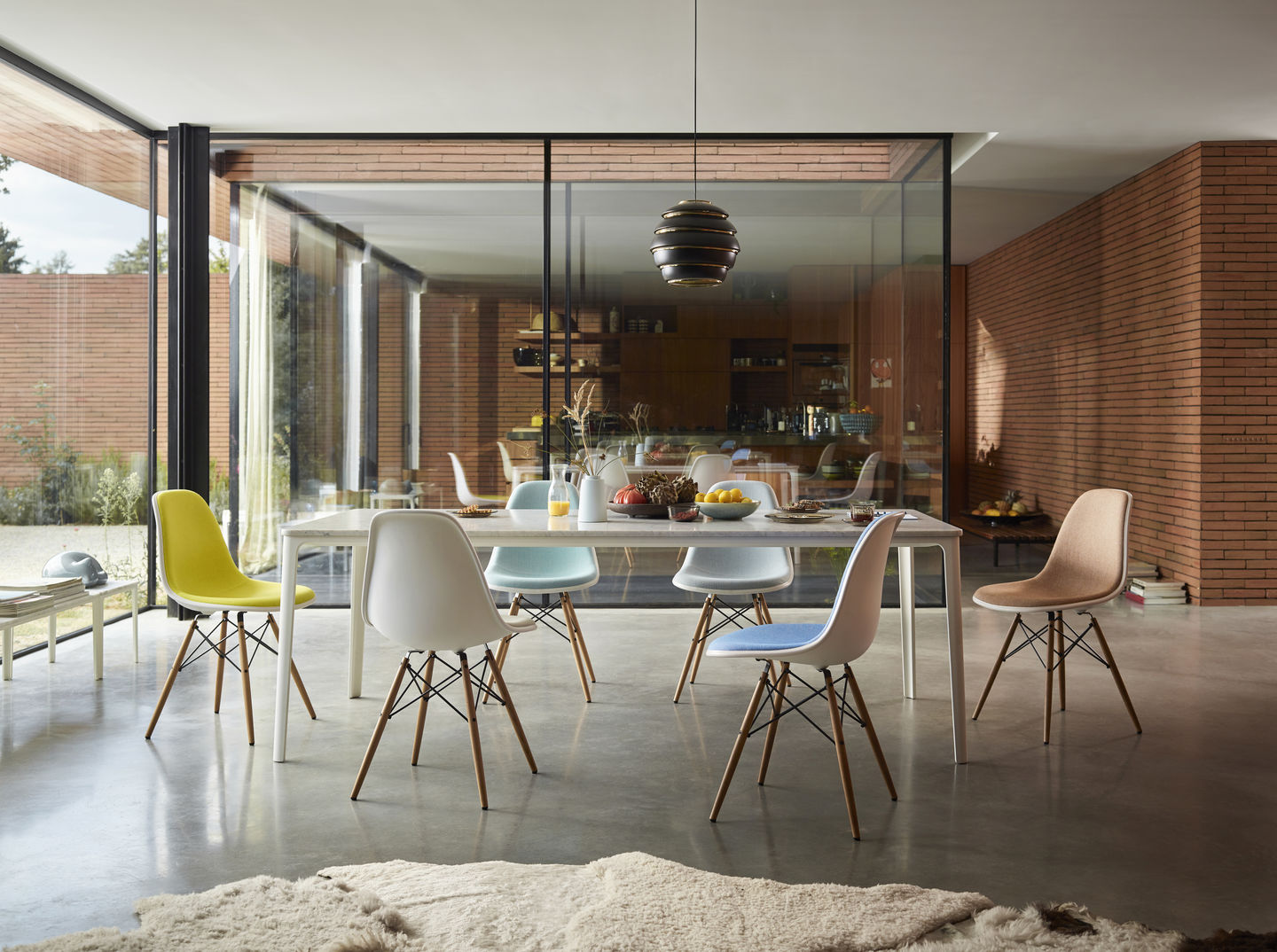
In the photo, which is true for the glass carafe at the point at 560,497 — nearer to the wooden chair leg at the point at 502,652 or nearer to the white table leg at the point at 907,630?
A: the wooden chair leg at the point at 502,652

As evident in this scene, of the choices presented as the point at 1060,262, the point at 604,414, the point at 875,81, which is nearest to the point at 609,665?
the point at 604,414

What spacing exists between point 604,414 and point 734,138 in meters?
1.91

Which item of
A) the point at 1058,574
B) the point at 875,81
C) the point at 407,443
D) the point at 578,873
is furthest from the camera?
the point at 407,443

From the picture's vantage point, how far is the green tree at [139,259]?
218 inches

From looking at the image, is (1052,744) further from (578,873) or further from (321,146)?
(321,146)

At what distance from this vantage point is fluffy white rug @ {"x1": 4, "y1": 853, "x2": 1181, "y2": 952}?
2156mm

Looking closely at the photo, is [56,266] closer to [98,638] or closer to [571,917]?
[98,638]

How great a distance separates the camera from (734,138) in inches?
244

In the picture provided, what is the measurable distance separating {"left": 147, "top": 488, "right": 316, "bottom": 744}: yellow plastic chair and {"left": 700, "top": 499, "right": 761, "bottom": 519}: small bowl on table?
156 cm

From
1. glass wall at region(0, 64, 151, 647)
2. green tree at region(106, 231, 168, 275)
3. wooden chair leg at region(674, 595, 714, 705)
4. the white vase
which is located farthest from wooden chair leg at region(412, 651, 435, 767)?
green tree at region(106, 231, 168, 275)

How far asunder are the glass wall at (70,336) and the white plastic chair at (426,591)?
2694mm

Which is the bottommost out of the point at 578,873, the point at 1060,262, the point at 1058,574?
the point at 578,873

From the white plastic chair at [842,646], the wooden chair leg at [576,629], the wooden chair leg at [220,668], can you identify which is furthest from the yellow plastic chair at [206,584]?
the white plastic chair at [842,646]

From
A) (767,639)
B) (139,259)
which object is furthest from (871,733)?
(139,259)
